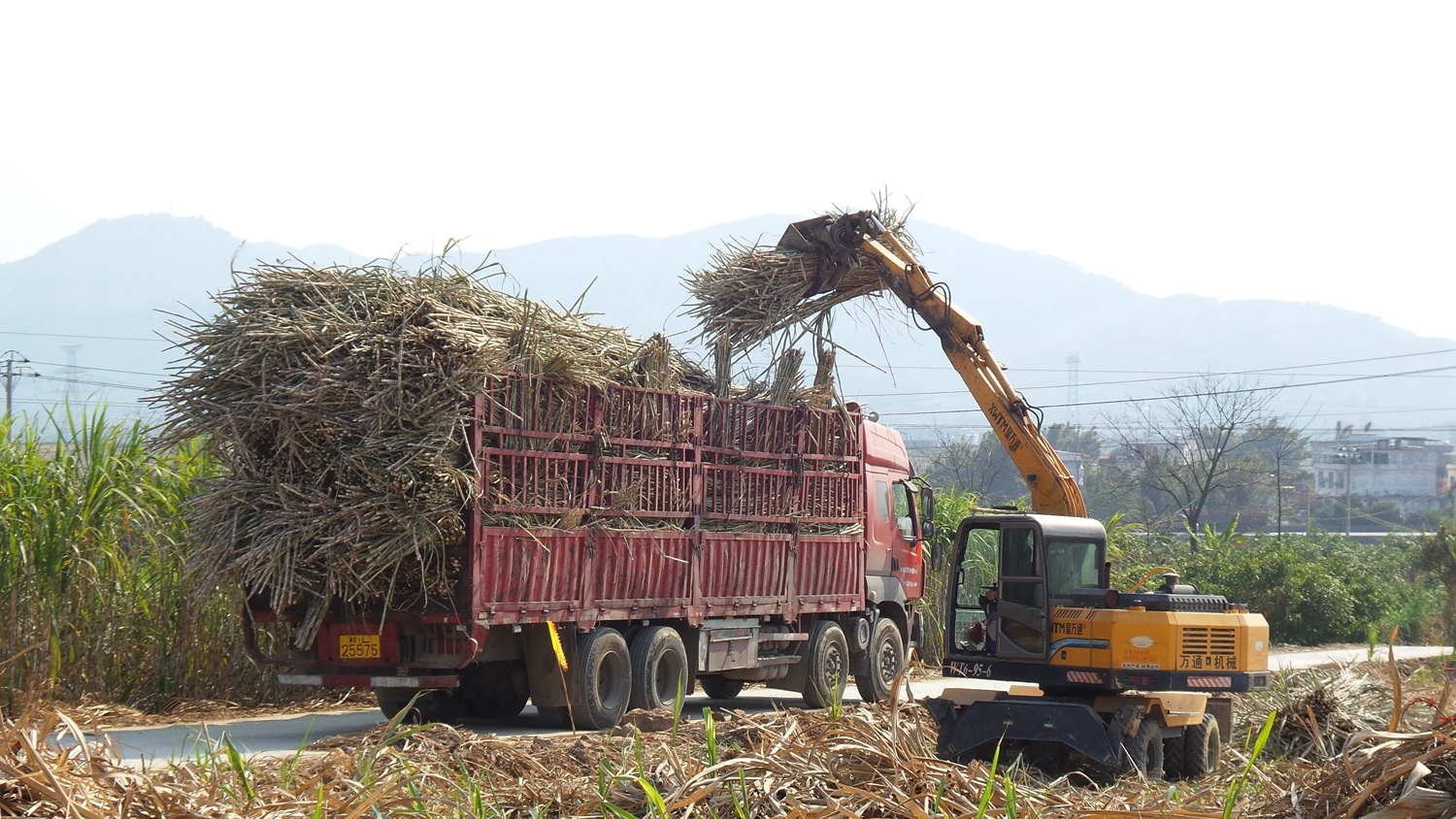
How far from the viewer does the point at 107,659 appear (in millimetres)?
13109

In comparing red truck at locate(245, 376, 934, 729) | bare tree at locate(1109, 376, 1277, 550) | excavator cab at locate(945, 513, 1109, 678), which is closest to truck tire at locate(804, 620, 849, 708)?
red truck at locate(245, 376, 934, 729)

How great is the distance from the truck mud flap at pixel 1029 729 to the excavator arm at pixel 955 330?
391 centimetres

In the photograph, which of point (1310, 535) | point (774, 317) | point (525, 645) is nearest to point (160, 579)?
point (525, 645)

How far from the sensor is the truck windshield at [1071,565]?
36.1 ft

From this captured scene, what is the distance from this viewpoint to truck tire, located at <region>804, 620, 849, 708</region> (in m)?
15.3

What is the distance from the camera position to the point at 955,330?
14750 mm

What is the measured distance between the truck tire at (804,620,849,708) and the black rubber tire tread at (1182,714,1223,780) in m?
4.59

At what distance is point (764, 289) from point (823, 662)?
395 cm

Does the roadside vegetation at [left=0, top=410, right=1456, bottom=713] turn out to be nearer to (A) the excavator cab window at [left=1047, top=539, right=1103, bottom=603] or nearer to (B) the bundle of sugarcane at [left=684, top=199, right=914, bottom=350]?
(A) the excavator cab window at [left=1047, top=539, right=1103, bottom=603]

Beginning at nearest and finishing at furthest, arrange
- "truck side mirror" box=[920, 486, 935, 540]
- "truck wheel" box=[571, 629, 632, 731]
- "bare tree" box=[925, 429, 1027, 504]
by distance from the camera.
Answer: "truck wheel" box=[571, 629, 632, 731] < "truck side mirror" box=[920, 486, 935, 540] < "bare tree" box=[925, 429, 1027, 504]

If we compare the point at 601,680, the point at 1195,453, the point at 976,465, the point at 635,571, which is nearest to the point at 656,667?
the point at 601,680

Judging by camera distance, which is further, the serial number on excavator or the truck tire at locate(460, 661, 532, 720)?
the truck tire at locate(460, 661, 532, 720)

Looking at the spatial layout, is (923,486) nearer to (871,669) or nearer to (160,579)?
(871,669)

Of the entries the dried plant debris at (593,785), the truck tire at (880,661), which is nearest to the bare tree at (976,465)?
the truck tire at (880,661)
